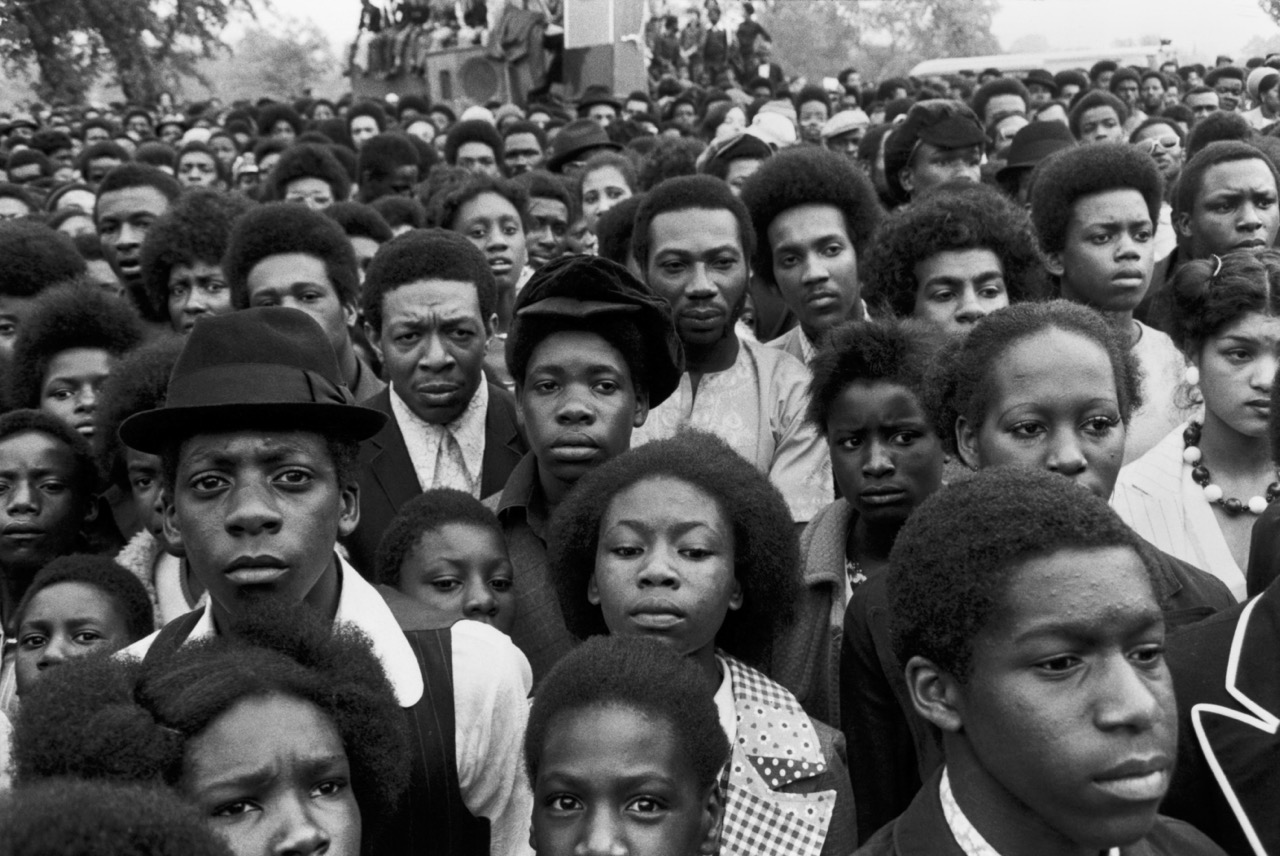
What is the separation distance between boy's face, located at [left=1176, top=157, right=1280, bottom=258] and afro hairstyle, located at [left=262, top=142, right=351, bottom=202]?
4.82 meters

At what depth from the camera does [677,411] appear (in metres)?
5.05

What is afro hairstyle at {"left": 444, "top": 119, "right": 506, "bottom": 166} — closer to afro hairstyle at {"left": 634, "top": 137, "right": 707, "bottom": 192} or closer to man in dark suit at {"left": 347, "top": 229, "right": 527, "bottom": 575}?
afro hairstyle at {"left": 634, "top": 137, "right": 707, "bottom": 192}

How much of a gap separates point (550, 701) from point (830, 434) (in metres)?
1.42

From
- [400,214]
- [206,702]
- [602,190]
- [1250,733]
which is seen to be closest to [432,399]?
[206,702]

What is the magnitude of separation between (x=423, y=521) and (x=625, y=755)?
1572mm

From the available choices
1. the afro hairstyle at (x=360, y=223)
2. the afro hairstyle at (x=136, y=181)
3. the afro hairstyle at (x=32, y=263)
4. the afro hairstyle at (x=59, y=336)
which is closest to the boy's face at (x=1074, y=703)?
the afro hairstyle at (x=59, y=336)

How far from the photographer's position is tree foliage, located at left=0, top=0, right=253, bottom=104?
30469 millimetres

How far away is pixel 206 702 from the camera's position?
2.73 metres

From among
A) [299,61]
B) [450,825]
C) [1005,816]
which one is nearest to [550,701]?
[450,825]

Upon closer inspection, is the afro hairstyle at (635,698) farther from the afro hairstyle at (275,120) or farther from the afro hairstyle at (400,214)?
the afro hairstyle at (275,120)

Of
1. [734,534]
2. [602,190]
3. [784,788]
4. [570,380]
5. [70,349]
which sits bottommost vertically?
[784,788]

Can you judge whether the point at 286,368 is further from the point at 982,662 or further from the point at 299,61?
the point at 299,61

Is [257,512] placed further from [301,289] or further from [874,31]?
[874,31]

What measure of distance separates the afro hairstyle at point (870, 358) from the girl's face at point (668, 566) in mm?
758
